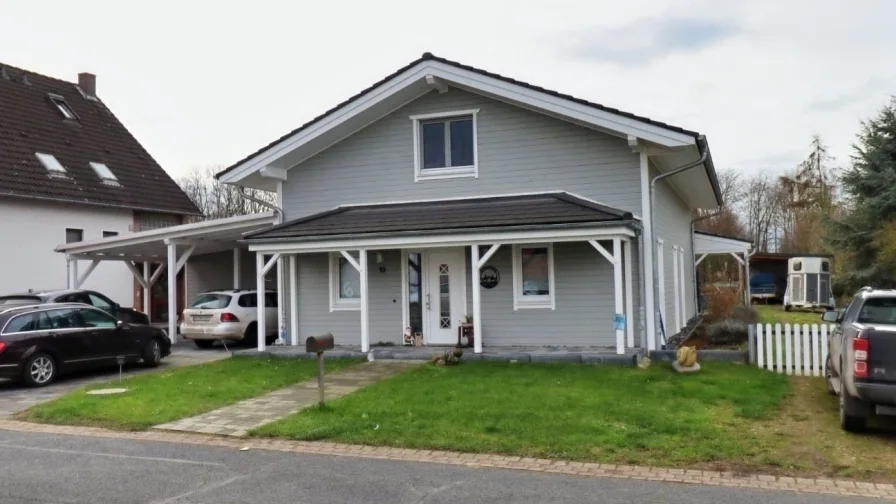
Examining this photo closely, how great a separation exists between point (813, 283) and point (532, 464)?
87.6 ft

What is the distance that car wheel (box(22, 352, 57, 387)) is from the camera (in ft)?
41.1

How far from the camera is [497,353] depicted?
44.7ft

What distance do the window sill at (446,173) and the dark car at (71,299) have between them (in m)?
6.97

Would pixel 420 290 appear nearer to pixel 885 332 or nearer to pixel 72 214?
pixel 885 332

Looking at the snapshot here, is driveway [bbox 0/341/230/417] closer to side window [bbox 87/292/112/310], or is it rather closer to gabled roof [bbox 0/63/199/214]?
side window [bbox 87/292/112/310]

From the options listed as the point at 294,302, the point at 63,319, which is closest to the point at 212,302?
the point at 294,302

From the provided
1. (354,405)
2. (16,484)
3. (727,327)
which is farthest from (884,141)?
(16,484)

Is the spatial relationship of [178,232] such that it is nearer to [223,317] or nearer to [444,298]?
[223,317]

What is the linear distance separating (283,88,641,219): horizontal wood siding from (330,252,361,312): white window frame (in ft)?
3.95

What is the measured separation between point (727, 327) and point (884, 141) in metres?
15.0

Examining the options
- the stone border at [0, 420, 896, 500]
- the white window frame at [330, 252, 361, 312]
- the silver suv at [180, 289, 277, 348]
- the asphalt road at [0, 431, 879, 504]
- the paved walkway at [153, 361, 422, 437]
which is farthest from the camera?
the silver suv at [180, 289, 277, 348]

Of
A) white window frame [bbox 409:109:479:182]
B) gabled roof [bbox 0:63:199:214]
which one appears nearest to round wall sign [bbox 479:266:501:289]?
white window frame [bbox 409:109:479:182]

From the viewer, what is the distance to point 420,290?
1564 centimetres

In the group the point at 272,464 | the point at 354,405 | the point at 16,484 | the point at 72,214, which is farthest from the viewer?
the point at 72,214
